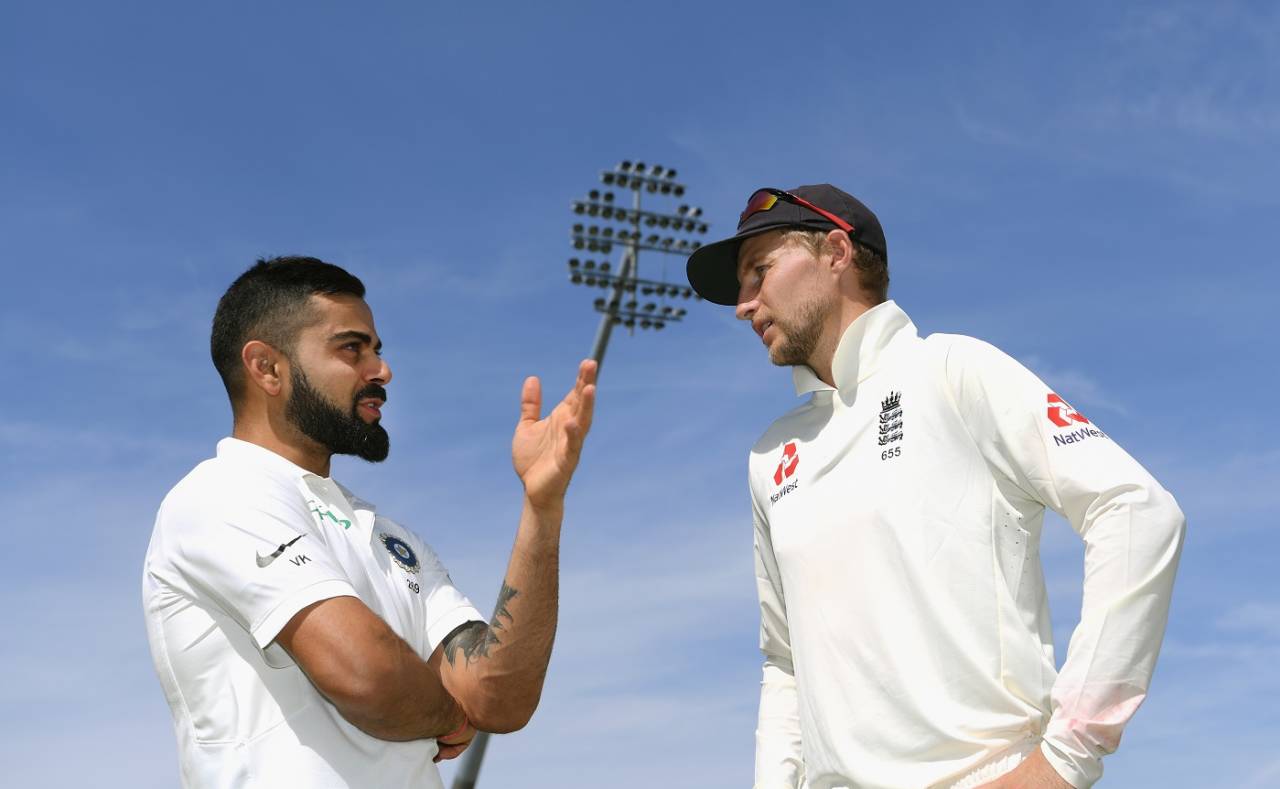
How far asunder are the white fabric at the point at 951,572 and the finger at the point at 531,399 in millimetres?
1103

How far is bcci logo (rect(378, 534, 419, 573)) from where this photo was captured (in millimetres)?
5121

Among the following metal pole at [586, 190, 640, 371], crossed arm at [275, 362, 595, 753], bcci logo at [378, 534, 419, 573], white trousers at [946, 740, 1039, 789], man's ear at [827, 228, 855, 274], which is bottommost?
white trousers at [946, 740, 1039, 789]

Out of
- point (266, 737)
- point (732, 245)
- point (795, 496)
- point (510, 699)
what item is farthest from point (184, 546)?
point (732, 245)

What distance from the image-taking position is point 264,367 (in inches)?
206

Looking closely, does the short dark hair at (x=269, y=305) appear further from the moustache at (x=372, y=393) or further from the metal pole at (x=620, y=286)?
the metal pole at (x=620, y=286)

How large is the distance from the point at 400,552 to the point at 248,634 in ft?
2.60

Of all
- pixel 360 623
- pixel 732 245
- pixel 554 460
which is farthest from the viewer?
pixel 732 245

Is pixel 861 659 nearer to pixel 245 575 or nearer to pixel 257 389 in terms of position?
pixel 245 575

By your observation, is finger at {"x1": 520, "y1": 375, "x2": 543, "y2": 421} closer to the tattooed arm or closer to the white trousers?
the tattooed arm

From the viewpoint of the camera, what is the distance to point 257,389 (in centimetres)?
522

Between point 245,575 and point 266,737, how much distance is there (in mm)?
525

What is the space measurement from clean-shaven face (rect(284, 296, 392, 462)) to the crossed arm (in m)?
0.68

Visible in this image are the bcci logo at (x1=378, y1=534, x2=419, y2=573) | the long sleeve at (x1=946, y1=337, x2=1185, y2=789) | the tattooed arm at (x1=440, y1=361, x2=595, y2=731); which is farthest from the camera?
the bcci logo at (x1=378, y1=534, x2=419, y2=573)

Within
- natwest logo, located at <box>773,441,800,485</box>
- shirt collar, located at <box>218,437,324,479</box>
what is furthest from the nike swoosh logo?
natwest logo, located at <box>773,441,800,485</box>
